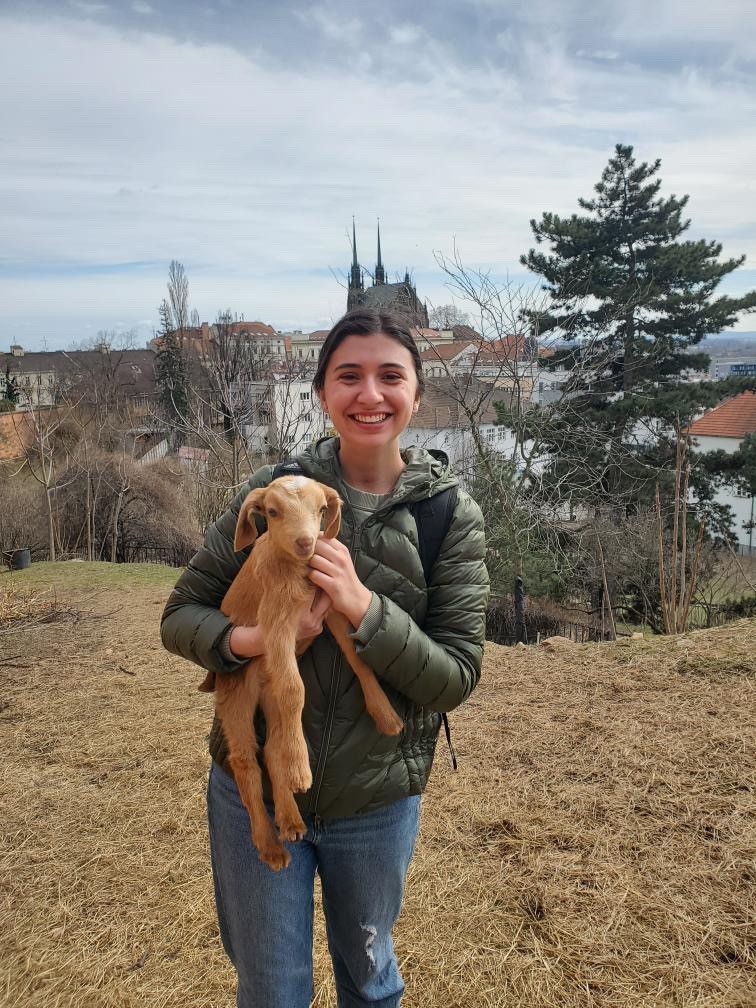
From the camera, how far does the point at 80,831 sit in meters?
4.36

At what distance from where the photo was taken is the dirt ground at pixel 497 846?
9.91ft

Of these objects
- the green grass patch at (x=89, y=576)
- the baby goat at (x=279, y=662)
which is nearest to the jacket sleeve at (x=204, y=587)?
the baby goat at (x=279, y=662)

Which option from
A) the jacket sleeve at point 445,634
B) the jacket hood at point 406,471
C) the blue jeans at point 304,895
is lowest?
the blue jeans at point 304,895

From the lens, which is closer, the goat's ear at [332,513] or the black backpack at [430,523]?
the goat's ear at [332,513]

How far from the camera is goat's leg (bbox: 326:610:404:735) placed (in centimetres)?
162

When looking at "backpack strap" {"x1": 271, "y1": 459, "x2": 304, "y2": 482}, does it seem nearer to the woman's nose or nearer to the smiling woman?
the smiling woman

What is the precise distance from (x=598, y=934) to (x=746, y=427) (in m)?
31.3

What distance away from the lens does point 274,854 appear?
1.62 metres

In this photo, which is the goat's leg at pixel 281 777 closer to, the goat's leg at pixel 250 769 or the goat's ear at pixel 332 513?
the goat's leg at pixel 250 769

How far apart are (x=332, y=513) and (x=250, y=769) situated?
2.23 feet

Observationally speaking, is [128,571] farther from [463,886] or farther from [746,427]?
[746,427]

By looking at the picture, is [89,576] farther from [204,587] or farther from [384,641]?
[384,641]

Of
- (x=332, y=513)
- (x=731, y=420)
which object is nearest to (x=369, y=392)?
(x=332, y=513)

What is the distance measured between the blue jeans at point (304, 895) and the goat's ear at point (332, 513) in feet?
2.48
